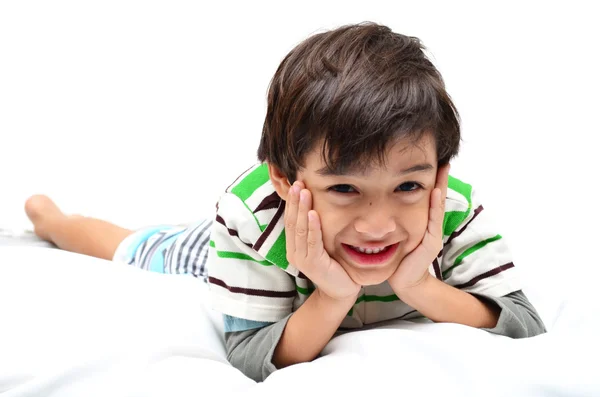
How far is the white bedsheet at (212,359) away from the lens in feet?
3.34

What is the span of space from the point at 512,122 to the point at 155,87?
3.40 feet

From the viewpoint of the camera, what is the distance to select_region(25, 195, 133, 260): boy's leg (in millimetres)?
1850

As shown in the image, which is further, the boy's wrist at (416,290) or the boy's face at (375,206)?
the boy's wrist at (416,290)

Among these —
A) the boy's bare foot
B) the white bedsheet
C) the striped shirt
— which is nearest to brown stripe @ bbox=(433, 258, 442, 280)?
the striped shirt

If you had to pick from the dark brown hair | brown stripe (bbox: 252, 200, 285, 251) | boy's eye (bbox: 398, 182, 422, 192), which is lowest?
brown stripe (bbox: 252, 200, 285, 251)

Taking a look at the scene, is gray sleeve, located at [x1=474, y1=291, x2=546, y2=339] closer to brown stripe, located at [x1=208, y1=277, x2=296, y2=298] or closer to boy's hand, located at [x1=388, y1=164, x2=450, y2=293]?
boy's hand, located at [x1=388, y1=164, x2=450, y2=293]

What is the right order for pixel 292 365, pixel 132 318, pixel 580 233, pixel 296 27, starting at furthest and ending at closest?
pixel 296 27, pixel 580 233, pixel 132 318, pixel 292 365

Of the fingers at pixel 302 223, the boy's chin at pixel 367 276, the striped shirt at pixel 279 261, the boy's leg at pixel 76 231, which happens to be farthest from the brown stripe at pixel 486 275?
the boy's leg at pixel 76 231

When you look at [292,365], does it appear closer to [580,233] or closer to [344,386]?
[344,386]

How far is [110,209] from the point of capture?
211 cm

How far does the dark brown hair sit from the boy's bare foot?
94 centimetres

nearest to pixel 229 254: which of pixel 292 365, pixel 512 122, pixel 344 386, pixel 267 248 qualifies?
pixel 267 248

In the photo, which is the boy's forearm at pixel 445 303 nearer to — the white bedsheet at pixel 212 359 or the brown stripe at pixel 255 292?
the white bedsheet at pixel 212 359

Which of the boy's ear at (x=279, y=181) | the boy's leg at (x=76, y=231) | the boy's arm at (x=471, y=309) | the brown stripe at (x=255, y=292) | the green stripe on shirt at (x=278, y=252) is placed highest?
the boy's ear at (x=279, y=181)
